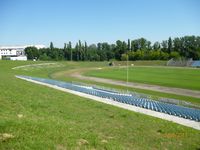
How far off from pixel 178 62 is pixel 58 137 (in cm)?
13425

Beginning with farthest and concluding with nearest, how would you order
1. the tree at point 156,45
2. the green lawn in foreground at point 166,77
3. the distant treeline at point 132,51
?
1. the tree at point 156,45
2. the distant treeline at point 132,51
3. the green lawn in foreground at point 166,77

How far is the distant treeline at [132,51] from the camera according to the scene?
165387 millimetres

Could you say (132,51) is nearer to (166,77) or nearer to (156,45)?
(156,45)

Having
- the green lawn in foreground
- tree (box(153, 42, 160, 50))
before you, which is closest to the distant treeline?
tree (box(153, 42, 160, 50))

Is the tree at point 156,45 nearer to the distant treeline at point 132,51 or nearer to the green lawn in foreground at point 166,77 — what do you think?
the distant treeline at point 132,51

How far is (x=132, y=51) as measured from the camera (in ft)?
615

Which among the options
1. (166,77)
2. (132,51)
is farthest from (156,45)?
(166,77)

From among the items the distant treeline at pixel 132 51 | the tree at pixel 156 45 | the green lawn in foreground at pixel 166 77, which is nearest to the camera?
the green lawn in foreground at pixel 166 77

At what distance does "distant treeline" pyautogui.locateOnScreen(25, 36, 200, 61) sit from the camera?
16539 cm

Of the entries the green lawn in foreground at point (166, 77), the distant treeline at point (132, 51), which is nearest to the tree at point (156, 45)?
the distant treeline at point (132, 51)

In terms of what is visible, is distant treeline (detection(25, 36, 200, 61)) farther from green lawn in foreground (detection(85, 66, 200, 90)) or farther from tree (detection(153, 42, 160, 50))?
green lawn in foreground (detection(85, 66, 200, 90))

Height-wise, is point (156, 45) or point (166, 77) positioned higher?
point (156, 45)

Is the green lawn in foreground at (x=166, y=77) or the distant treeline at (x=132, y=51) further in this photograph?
the distant treeline at (x=132, y=51)

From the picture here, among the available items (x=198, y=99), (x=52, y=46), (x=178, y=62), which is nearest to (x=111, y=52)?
(x=52, y=46)
